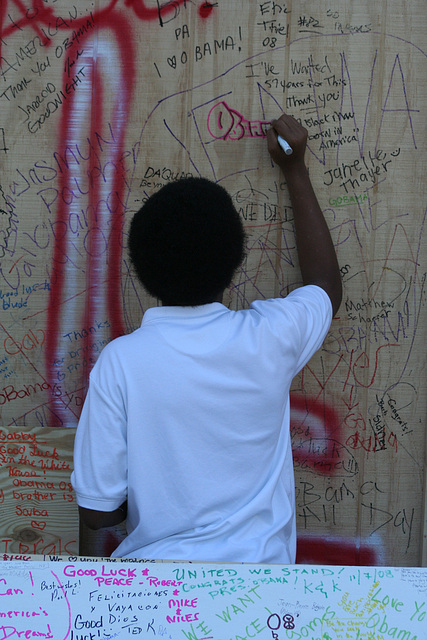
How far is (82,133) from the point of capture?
209cm

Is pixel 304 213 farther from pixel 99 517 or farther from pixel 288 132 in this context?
pixel 99 517

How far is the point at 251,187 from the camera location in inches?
82.7

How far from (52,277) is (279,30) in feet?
3.85

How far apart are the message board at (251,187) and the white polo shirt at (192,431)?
2.27ft

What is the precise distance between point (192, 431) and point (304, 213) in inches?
34.5

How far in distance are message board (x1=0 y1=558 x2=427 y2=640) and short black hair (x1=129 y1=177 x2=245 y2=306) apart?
0.65 metres

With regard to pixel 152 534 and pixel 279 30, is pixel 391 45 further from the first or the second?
pixel 152 534

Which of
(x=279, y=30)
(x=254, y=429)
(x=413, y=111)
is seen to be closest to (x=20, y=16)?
(x=279, y=30)

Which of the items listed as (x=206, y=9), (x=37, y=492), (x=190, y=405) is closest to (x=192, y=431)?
(x=190, y=405)

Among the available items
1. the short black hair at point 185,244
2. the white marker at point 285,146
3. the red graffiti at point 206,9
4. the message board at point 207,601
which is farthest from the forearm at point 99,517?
the red graffiti at point 206,9

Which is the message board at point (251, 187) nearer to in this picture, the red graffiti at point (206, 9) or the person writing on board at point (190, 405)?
the red graffiti at point (206, 9)

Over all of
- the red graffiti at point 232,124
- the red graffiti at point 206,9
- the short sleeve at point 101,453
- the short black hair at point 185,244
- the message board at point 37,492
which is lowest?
the message board at point 37,492

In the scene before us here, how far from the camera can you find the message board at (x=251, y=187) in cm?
206

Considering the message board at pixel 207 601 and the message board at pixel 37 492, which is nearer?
the message board at pixel 207 601
